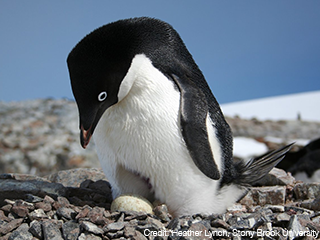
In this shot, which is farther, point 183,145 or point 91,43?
point 183,145

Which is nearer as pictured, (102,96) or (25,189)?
(102,96)

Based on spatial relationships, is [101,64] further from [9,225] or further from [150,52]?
[9,225]

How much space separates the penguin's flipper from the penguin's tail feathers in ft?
1.52

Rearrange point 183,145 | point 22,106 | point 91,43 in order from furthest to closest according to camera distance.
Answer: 1. point 22,106
2. point 183,145
3. point 91,43

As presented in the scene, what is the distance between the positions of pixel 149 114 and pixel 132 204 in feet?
1.54

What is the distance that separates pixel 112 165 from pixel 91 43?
0.67m

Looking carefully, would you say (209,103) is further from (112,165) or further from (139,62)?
(112,165)

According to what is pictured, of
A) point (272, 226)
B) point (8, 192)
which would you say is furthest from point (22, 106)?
point (272, 226)

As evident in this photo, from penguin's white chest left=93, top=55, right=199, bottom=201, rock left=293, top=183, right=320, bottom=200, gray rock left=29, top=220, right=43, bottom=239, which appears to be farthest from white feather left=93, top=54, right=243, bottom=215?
rock left=293, top=183, right=320, bottom=200

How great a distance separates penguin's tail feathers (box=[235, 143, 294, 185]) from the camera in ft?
7.52

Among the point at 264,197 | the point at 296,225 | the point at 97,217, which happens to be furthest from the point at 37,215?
the point at 264,197

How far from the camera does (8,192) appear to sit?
2023 mm

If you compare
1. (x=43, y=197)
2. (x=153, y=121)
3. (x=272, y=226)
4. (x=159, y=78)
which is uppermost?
(x=159, y=78)

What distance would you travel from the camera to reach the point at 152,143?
71.2 inches
